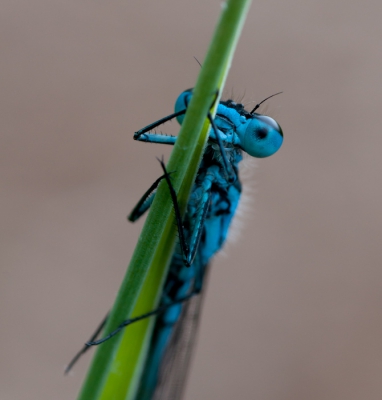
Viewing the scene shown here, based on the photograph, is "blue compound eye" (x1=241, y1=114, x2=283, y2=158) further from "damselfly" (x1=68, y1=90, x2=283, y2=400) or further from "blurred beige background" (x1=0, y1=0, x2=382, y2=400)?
"blurred beige background" (x1=0, y1=0, x2=382, y2=400)

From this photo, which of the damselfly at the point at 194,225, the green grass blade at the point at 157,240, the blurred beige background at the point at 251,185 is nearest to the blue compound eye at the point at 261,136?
the damselfly at the point at 194,225

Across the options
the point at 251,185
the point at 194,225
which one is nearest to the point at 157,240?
the point at 194,225

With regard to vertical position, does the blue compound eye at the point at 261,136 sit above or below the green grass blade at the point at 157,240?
above

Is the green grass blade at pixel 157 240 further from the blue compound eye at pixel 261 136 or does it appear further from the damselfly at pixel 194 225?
the blue compound eye at pixel 261 136

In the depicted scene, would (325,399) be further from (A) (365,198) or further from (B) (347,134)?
(B) (347,134)

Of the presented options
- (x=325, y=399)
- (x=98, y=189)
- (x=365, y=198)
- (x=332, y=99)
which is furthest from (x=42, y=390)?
(x=332, y=99)
